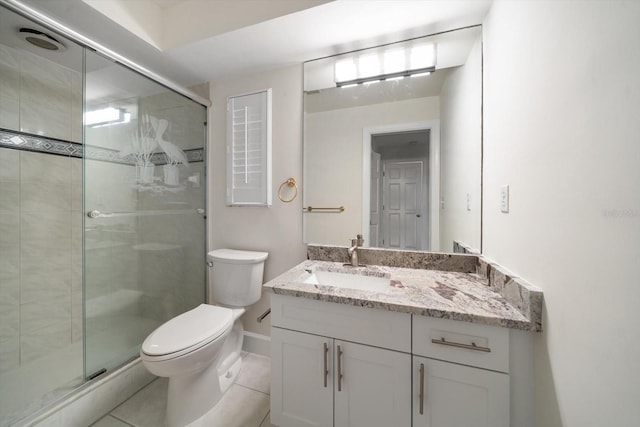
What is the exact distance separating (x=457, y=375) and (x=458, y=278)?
1.61ft

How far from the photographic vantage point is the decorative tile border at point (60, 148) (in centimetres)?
140

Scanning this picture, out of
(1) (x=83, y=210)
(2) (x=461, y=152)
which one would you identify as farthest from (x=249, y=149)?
(2) (x=461, y=152)

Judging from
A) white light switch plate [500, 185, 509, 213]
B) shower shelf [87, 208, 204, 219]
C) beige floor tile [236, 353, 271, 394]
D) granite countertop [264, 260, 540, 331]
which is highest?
white light switch plate [500, 185, 509, 213]

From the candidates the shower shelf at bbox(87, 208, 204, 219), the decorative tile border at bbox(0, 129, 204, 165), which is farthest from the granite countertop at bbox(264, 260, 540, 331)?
the decorative tile border at bbox(0, 129, 204, 165)

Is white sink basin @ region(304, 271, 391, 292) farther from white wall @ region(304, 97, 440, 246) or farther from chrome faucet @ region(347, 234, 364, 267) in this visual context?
white wall @ region(304, 97, 440, 246)

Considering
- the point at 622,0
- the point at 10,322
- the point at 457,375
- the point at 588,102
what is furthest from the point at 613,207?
the point at 10,322

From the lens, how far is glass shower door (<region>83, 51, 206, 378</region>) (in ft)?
4.66

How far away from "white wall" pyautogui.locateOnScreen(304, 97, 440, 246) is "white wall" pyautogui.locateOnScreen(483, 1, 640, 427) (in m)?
0.71

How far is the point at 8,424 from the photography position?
1.07 metres

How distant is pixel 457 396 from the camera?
85 centimetres

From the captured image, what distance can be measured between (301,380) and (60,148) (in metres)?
2.17

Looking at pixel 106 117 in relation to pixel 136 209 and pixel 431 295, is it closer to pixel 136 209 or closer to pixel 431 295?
pixel 136 209

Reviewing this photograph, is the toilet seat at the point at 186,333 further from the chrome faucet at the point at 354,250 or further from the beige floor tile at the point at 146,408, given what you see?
the chrome faucet at the point at 354,250

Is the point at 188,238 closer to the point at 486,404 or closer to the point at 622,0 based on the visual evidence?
the point at 486,404
